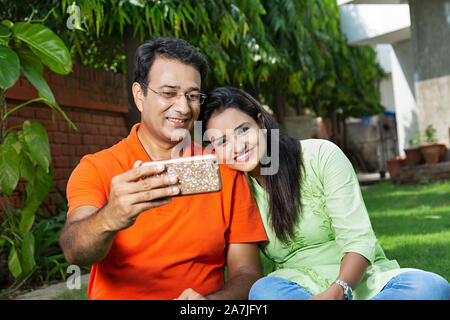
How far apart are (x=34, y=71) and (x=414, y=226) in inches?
153

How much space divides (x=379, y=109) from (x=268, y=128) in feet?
51.7

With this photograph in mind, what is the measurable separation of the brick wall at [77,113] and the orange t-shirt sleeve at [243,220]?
A: 291 centimetres

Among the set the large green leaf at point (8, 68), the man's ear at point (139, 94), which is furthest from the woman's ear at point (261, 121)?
the large green leaf at point (8, 68)

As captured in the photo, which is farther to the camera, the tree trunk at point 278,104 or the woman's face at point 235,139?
the tree trunk at point 278,104

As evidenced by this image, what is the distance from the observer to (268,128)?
245 centimetres

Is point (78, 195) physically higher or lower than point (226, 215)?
higher

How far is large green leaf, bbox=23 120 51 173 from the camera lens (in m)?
3.73

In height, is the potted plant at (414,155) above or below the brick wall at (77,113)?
below

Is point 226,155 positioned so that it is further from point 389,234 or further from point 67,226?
point 389,234

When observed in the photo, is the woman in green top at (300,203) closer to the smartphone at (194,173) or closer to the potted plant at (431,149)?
the smartphone at (194,173)

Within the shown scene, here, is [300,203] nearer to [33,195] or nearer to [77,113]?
[33,195]

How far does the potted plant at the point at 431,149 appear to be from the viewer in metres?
9.48

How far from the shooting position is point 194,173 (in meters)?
1.65
